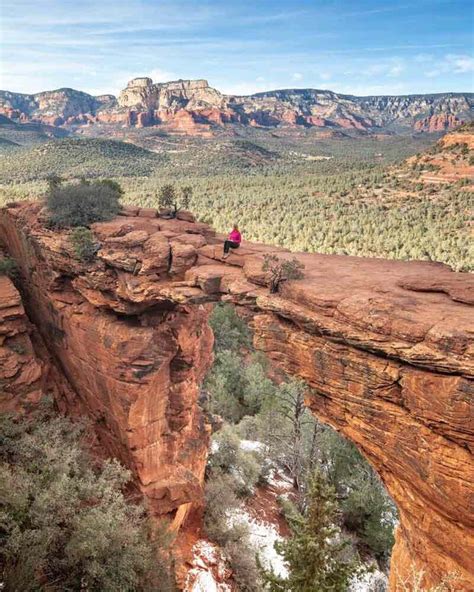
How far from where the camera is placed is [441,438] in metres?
7.92

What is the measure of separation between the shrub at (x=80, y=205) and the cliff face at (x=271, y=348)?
2.32ft

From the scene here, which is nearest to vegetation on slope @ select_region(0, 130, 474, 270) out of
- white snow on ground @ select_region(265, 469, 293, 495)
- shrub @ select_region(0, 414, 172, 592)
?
white snow on ground @ select_region(265, 469, 293, 495)

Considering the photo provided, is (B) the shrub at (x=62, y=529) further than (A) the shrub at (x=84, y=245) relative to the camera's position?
No

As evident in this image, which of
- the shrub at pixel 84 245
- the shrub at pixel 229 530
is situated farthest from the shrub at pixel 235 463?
the shrub at pixel 84 245

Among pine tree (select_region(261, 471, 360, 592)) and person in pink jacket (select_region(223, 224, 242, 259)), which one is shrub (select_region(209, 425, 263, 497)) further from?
person in pink jacket (select_region(223, 224, 242, 259))

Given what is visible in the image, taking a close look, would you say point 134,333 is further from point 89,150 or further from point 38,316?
point 89,150

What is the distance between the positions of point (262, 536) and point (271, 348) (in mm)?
11245

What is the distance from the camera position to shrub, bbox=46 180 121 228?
15500 mm

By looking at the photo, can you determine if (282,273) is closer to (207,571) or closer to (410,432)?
(410,432)

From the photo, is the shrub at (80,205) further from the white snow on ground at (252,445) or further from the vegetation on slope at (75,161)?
the vegetation on slope at (75,161)

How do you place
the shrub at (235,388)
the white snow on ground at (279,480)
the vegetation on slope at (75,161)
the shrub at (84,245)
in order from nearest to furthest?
the shrub at (84,245)
the white snow on ground at (279,480)
the shrub at (235,388)
the vegetation on slope at (75,161)

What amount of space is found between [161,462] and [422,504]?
376 inches

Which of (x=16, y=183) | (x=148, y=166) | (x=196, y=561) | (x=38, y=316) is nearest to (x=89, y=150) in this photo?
(x=148, y=166)

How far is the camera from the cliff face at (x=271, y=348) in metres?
7.99
